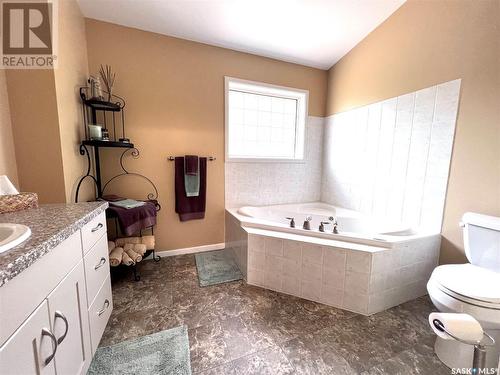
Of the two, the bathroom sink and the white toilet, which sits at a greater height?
the bathroom sink

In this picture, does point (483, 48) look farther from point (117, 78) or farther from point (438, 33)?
point (117, 78)

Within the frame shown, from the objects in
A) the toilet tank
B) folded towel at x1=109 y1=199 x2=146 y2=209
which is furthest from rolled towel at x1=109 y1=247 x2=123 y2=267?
the toilet tank

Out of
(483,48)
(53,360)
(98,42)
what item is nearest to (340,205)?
(483,48)

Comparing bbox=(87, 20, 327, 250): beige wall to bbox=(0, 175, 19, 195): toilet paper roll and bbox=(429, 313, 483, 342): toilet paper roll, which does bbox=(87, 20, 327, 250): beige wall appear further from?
bbox=(429, 313, 483, 342): toilet paper roll

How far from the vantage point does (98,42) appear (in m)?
2.02

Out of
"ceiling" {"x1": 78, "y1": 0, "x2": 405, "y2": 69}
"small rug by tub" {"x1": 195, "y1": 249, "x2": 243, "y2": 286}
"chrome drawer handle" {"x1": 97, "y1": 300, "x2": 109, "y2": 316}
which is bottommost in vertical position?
"small rug by tub" {"x1": 195, "y1": 249, "x2": 243, "y2": 286}

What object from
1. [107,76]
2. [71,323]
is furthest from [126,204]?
[107,76]

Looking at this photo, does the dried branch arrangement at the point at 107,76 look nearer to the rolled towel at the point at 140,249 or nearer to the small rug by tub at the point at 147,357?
the rolled towel at the point at 140,249

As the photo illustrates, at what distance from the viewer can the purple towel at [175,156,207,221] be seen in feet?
7.84

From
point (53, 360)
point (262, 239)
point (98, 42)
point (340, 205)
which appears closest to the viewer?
point (53, 360)

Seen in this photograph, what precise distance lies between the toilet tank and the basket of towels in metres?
2.62

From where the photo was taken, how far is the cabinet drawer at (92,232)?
3.51ft

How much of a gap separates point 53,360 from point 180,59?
2553mm

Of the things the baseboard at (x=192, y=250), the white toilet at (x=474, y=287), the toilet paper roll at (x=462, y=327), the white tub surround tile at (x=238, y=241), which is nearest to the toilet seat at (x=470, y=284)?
the white toilet at (x=474, y=287)
